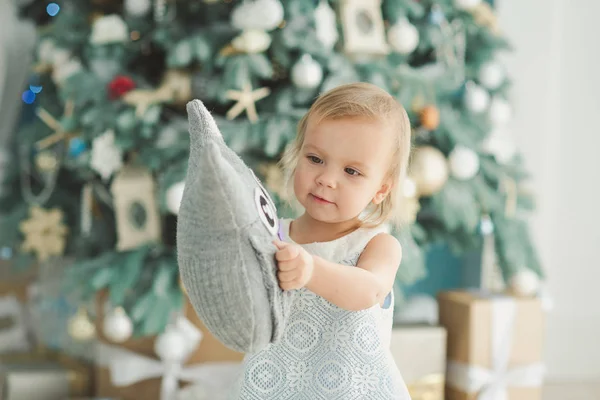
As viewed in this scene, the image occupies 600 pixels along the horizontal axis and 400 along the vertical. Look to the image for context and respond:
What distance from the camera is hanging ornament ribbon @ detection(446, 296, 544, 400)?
2.17m

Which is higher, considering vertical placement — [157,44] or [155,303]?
[157,44]

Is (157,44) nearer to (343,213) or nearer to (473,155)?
(473,155)

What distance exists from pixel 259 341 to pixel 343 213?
0.71ft

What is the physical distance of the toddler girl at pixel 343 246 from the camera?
0.94 m

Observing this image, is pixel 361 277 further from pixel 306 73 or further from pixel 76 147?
pixel 76 147

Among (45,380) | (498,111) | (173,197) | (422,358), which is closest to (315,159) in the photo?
(173,197)

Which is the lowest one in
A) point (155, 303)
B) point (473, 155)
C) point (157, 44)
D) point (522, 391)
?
point (522, 391)

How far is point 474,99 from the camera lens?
7.27 ft

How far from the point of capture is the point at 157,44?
215 centimetres

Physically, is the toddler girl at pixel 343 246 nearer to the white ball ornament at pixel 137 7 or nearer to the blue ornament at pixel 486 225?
the white ball ornament at pixel 137 7

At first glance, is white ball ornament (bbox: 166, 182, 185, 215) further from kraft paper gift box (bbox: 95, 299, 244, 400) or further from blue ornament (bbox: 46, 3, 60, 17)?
blue ornament (bbox: 46, 3, 60, 17)

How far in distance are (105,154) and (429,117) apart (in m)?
0.88

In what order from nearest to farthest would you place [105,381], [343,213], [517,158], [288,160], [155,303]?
1. [343,213]
2. [288,160]
3. [155,303]
4. [105,381]
5. [517,158]

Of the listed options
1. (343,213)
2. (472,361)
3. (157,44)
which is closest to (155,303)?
(157,44)
